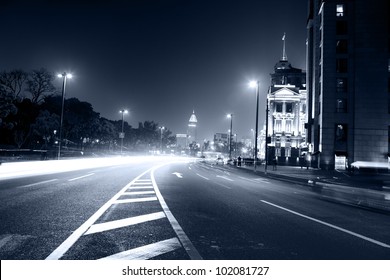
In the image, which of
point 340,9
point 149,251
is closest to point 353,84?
point 340,9

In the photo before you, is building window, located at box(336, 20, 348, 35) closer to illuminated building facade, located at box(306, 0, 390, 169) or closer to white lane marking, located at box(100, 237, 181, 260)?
illuminated building facade, located at box(306, 0, 390, 169)

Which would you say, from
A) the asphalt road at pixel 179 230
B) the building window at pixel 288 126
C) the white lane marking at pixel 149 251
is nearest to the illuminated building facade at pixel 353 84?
the building window at pixel 288 126

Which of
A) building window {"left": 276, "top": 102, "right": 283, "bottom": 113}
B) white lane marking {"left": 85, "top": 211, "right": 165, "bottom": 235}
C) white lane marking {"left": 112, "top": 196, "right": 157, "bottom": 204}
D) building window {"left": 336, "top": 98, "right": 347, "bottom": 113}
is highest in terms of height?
building window {"left": 276, "top": 102, "right": 283, "bottom": 113}

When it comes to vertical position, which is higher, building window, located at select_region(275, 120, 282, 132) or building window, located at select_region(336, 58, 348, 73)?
building window, located at select_region(336, 58, 348, 73)

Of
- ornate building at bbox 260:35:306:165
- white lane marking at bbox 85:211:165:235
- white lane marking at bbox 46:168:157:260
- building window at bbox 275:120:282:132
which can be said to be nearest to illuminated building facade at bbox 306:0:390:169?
ornate building at bbox 260:35:306:165

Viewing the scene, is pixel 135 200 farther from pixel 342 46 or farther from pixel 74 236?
pixel 342 46

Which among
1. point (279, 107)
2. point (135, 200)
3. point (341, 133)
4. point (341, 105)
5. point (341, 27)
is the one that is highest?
point (341, 27)

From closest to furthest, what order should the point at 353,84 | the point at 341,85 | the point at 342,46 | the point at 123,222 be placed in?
1. the point at 123,222
2. the point at 353,84
3. the point at 341,85
4. the point at 342,46

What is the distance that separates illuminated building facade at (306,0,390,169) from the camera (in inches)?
1655

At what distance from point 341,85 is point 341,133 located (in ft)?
24.8

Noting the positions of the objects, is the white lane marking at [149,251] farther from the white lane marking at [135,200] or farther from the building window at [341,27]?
the building window at [341,27]

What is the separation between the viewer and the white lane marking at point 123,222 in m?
5.62

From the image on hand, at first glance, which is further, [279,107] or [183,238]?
[279,107]

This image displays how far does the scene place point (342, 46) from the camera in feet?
146
